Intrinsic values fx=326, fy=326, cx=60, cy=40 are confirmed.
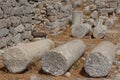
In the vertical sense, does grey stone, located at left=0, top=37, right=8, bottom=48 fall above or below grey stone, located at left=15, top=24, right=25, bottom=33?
below

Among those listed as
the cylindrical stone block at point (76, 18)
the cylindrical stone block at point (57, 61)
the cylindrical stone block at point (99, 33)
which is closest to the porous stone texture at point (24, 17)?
the cylindrical stone block at point (76, 18)

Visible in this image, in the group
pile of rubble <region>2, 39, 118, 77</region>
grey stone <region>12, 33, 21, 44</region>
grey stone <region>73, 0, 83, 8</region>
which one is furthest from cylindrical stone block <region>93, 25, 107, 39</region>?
grey stone <region>73, 0, 83, 8</region>

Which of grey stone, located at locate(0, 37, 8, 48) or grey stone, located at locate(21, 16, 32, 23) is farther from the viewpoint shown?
grey stone, located at locate(21, 16, 32, 23)

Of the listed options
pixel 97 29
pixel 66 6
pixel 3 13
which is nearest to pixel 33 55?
pixel 3 13

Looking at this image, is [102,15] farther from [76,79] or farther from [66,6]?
[76,79]

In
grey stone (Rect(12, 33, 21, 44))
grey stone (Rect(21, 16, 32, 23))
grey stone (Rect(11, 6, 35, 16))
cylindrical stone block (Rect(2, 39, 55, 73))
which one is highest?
grey stone (Rect(11, 6, 35, 16))

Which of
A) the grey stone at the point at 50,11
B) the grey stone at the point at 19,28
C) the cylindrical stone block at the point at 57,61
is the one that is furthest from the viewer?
the grey stone at the point at 50,11

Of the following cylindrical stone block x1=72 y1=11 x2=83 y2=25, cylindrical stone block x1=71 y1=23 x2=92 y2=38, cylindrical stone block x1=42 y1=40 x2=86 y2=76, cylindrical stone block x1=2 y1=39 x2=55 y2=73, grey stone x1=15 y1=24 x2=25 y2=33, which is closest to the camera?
cylindrical stone block x1=42 y1=40 x2=86 y2=76

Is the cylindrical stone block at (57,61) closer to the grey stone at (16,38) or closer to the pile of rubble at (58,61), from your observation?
the pile of rubble at (58,61)

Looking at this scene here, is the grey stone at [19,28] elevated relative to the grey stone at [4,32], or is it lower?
lower

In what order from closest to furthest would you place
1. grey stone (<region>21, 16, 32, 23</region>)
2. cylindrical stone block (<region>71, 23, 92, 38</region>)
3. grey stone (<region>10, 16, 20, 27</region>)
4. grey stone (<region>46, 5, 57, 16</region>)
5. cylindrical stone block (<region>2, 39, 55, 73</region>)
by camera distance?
cylindrical stone block (<region>2, 39, 55, 73</region>), grey stone (<region>10, 16, 20, 27</region>), grey stone (<region>21, 16, 32, 23</region>), cylindrical stone block (<region>71, 23, 92, 38</region>), grey stone (<region>46, 5, 57, 16</region>)

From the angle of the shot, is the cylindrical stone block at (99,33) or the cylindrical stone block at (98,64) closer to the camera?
the cylindrical stone block at (98,64)

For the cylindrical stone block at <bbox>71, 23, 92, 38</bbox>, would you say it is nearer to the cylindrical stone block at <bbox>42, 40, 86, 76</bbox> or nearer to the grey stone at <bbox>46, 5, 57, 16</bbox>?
the grey stone at <bbox>46, 5, 57, 16</bbox>

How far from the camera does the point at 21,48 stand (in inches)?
284
